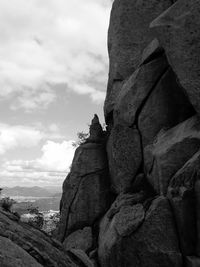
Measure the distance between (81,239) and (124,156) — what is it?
10.00 meters

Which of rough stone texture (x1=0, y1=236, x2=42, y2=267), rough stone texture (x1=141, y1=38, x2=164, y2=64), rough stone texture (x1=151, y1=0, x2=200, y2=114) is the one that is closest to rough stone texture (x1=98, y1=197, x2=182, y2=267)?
rough stone texture (x1=151, y1=0, x2=200, y2=114)

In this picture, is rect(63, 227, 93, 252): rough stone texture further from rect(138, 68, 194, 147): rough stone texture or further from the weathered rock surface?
rect(138, 68, 194, 147): rough stone texture

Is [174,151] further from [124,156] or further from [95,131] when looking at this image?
[95,131]

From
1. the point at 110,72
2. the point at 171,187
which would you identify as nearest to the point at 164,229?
the point at 171,187

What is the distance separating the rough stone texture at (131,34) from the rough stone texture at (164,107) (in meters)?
8.42

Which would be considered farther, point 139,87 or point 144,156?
point 139,87

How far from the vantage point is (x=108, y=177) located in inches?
1522

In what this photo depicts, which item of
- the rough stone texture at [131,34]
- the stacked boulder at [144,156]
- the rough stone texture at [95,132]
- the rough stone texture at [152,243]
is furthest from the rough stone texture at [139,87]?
the rough stone texture at [152,243]

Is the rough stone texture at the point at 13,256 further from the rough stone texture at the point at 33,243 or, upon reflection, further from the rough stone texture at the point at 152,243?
the rough stone texture at the point at 152,243

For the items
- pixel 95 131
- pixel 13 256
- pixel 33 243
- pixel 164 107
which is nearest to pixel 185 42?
pixel 164 107

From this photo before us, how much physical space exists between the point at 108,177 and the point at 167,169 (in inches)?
478

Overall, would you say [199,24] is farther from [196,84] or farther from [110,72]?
[110,72]

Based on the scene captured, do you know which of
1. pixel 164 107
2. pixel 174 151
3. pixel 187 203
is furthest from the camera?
pixel 164 107

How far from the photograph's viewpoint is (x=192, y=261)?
2431cm
